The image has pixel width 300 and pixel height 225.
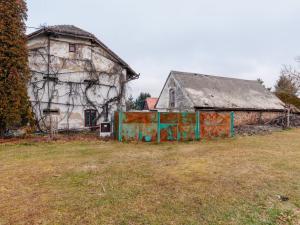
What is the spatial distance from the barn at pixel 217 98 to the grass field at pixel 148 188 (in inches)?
481

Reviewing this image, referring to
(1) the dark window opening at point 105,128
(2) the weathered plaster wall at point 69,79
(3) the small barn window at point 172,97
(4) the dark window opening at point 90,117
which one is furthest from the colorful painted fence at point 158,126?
(3) the small barn window at point 172,97

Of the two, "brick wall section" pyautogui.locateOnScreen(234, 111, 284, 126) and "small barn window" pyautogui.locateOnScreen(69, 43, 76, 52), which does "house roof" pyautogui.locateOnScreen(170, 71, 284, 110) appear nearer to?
"brick wall section" pyautogui.locateOnScreen(234, 111, 284, 126)

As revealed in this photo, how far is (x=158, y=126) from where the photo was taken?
13375 millimetres

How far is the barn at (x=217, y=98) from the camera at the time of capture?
21.9m

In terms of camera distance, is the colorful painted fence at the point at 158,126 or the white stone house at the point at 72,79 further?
the white stone house at the point at 72,79

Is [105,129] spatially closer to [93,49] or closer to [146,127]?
[146,127]

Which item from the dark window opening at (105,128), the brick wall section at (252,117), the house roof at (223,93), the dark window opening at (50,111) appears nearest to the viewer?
the dark window opening at (105,128)

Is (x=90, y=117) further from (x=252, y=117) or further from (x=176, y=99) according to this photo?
(x=252, y=117)

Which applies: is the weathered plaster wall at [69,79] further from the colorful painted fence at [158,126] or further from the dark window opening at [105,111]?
the colorful painted fence at [158,126]

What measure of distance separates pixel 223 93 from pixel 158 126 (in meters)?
13.3

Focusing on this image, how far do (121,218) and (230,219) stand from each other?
188 centimetres

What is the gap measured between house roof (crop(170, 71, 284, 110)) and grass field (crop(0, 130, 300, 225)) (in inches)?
491

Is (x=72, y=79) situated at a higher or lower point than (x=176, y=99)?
higher

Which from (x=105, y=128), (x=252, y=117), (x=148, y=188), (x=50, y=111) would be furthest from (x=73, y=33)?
(x=252, y=117)
